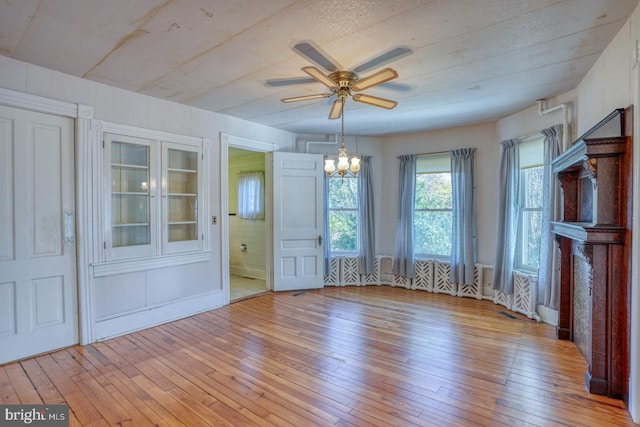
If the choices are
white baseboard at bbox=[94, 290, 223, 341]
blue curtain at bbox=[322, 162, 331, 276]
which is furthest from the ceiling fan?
white baseboard at bbox=[94, 290, 223, 341]

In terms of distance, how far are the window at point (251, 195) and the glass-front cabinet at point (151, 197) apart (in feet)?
6.35

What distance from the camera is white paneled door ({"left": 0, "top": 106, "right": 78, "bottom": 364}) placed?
274 cm

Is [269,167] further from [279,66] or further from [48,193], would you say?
[48,193]

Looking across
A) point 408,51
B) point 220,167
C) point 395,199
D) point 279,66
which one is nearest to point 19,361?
point 220,167

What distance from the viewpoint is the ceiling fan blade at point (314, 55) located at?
2477mm

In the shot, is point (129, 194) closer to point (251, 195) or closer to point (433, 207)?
point (251, 195)

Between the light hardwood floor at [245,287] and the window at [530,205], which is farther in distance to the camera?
the light hardwood floor at [245,287]

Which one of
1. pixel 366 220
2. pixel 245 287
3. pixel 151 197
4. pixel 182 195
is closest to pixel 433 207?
pixel 366 220

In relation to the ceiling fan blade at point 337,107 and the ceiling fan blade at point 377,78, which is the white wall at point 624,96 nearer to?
the ceiling fan blade at point 377,78

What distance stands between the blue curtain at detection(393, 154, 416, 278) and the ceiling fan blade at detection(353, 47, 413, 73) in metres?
2.75

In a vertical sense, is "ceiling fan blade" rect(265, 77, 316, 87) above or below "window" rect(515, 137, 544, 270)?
above

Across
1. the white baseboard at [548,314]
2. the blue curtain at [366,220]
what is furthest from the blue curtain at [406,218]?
the white baseboard at [548,314]

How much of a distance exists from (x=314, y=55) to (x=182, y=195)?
239 centimetres

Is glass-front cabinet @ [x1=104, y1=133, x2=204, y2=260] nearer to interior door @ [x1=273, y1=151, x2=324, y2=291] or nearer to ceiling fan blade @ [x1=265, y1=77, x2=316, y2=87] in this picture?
interior door @ [x1=273, y1=151, x2=324, y2=291]
